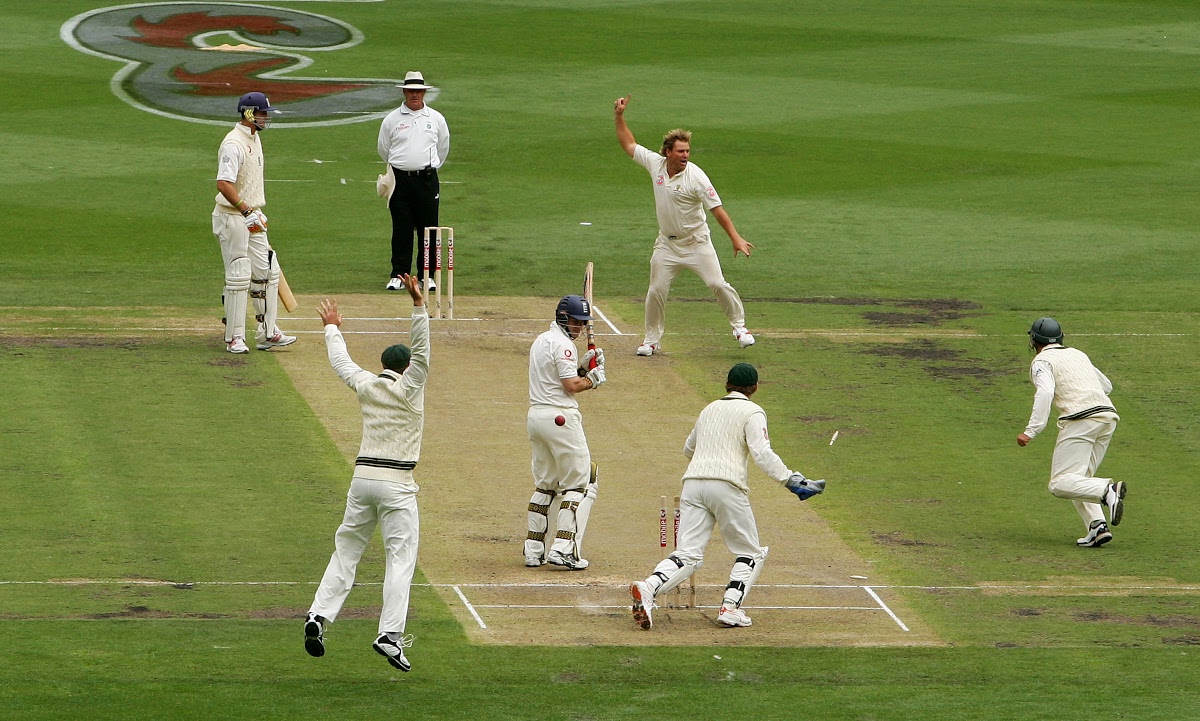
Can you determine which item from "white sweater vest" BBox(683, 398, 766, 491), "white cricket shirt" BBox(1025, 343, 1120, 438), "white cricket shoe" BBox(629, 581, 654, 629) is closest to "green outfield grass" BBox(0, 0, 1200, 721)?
"white cricket shoe" BBox(629, 581, 654, 629)

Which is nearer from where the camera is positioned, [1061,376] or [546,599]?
[546,599]

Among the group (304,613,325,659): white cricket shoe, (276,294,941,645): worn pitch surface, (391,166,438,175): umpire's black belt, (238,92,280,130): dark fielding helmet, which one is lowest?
(276,294,941,645): worn pitch surface

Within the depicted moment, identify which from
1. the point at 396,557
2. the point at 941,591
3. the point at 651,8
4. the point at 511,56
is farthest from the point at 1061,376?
the point at 651,8

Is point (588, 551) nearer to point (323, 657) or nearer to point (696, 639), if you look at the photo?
point (696, 639)

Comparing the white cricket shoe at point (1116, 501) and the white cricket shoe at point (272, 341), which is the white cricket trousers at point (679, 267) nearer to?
Answer: the white cricket shoe at point (272, 341)

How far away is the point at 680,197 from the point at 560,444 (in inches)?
220

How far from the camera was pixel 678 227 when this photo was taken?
1773 cm

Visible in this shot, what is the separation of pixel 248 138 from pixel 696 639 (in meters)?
8.20

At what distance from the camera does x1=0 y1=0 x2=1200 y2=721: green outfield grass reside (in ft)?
35.1

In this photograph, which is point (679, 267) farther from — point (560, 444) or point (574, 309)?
point (560, 444)

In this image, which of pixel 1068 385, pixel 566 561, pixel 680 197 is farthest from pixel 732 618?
pixel 680 197

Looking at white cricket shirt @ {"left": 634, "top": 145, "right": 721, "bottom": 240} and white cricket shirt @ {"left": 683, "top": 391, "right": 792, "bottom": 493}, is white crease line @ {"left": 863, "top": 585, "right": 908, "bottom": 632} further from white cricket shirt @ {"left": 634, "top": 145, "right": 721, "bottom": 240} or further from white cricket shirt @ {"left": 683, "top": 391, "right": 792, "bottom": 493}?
white cricket shirt @ {"left": 634, "top": 145, "right": 721, "bottom": 240}

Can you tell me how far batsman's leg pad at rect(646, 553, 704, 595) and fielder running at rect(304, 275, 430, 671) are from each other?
168 centimetres

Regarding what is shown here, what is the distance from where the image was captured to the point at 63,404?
1606cm
